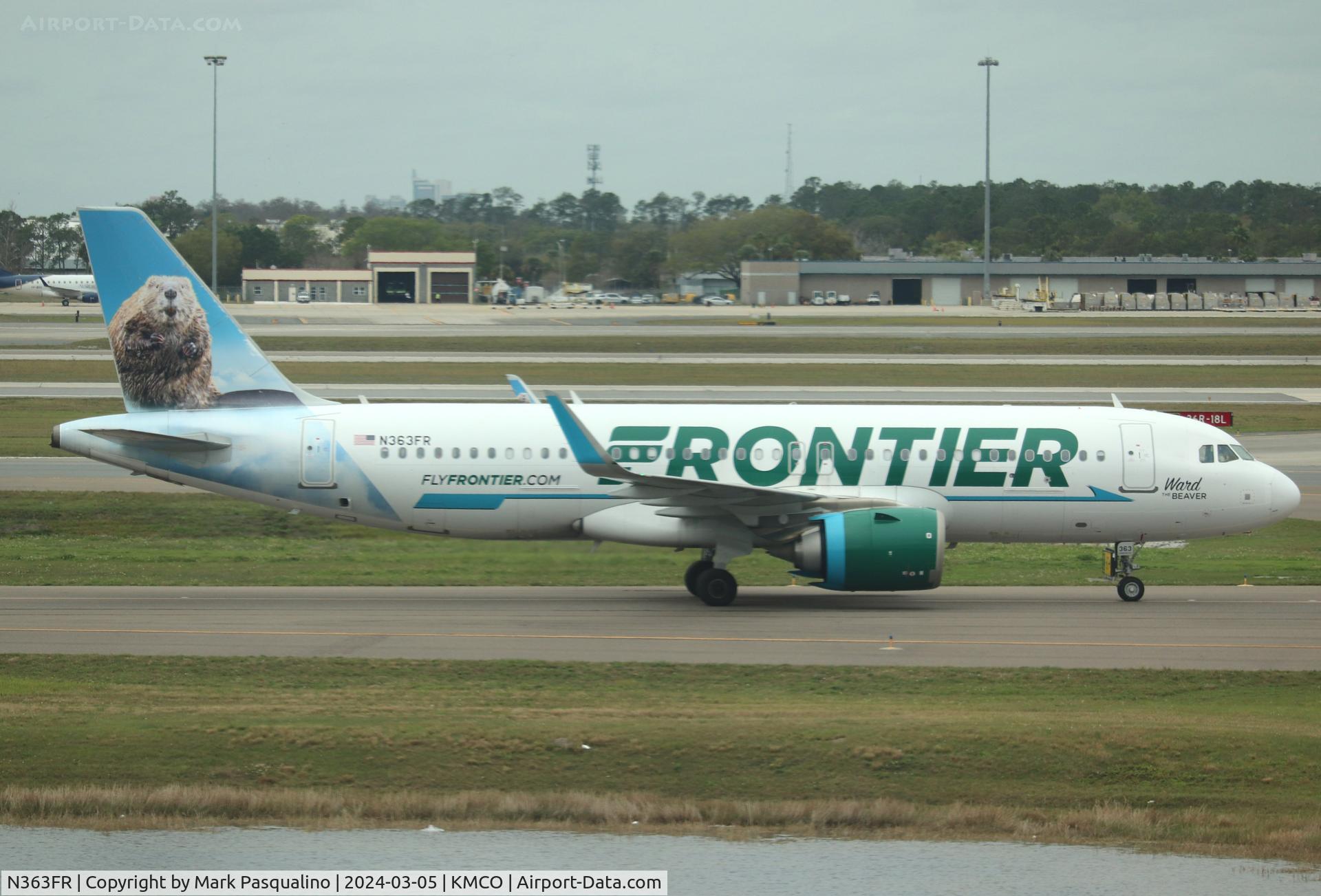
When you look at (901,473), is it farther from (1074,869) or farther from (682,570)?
(1074,869)

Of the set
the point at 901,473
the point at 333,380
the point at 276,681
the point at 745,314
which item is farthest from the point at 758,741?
the point at 745,314

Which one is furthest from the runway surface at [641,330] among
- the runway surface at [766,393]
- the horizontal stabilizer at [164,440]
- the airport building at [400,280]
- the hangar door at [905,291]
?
the horizontal stabilizer at [164,440]

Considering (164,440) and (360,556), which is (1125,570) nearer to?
(360,556)

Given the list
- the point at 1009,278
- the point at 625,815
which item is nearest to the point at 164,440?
the point at 625,815

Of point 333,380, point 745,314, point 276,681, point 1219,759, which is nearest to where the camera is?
point 1219,759

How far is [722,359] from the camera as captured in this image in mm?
76625

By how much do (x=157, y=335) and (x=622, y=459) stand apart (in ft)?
30.9

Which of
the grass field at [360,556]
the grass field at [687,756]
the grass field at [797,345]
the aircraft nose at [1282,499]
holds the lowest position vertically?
the grass field at [687,756]

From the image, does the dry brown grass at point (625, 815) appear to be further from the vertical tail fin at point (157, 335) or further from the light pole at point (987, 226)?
the light pole at point (987, 226)

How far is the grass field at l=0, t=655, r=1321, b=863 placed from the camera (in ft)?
55.7

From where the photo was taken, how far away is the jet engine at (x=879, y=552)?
1026 inches

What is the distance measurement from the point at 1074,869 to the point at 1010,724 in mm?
3505

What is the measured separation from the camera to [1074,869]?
51.1 feet

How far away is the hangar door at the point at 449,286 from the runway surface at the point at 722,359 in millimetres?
66128
